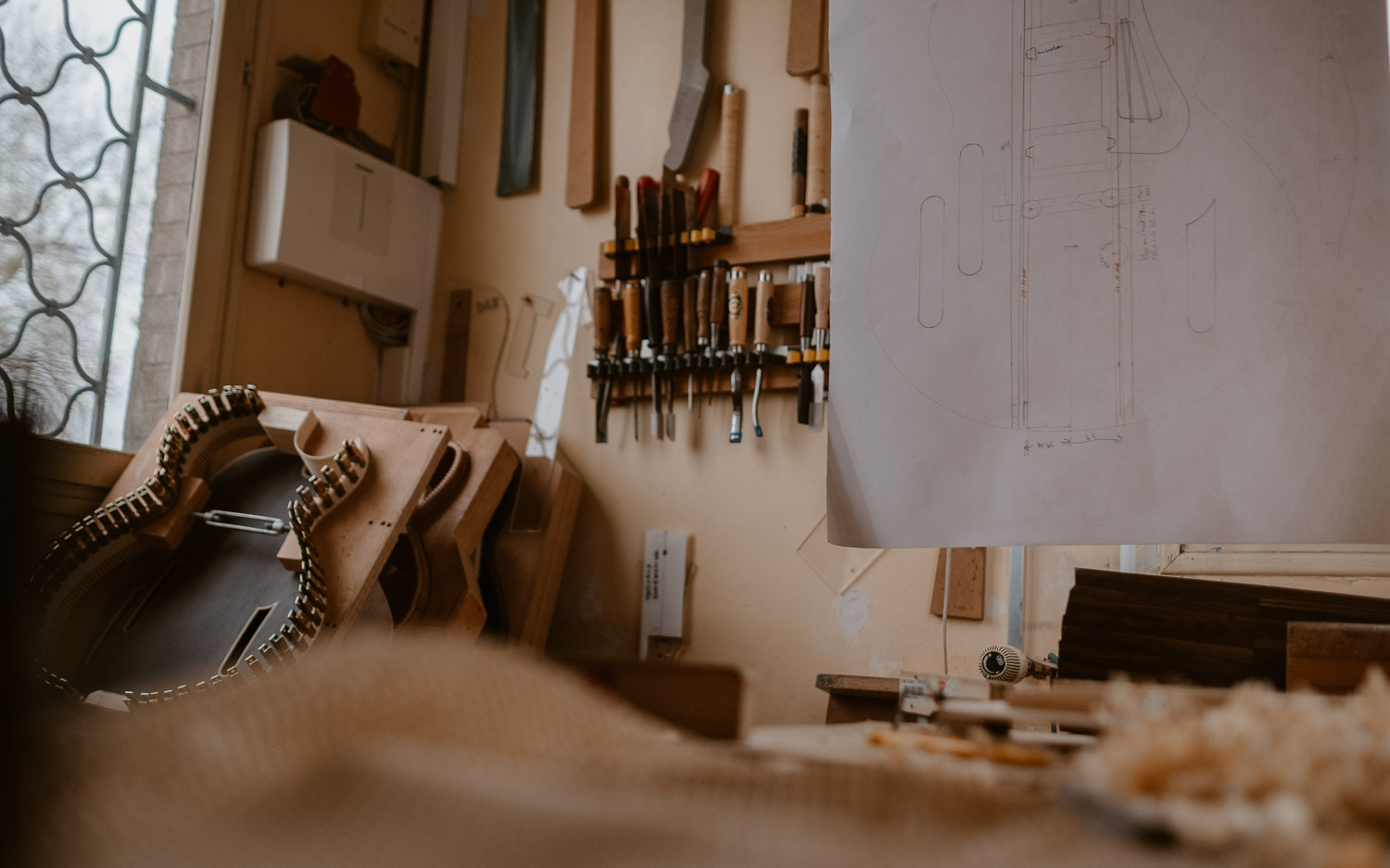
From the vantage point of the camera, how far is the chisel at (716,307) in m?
2.14

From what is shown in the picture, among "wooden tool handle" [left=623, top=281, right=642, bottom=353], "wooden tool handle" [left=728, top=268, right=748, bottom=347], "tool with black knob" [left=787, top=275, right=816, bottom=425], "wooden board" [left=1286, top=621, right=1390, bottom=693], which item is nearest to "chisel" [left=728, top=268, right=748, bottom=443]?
"wooden tool handle" [left=728, top=268, right=748, bottom=347]

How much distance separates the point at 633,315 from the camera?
222 centimetres

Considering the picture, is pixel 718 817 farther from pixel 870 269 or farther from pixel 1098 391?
pixel 870 269

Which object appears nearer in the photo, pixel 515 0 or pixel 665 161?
pixel 665 161

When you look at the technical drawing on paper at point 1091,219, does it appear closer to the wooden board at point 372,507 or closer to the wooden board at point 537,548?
the wooden board at point 372,507

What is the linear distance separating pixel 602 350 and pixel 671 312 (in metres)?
0.22

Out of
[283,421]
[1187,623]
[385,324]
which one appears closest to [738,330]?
[283,421]

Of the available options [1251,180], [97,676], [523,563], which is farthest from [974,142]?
[97,676]

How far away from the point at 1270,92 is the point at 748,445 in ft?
4.06

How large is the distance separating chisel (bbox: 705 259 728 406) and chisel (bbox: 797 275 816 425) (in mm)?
190

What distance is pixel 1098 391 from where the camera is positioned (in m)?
1.27

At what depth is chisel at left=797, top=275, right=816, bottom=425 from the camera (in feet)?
6.71

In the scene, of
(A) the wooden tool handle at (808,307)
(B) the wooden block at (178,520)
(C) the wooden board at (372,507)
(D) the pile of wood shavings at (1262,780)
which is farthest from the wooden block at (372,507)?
(D) the pile of wood shavings at (1262,780)

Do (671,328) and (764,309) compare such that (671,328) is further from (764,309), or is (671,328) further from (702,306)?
(764,309)
